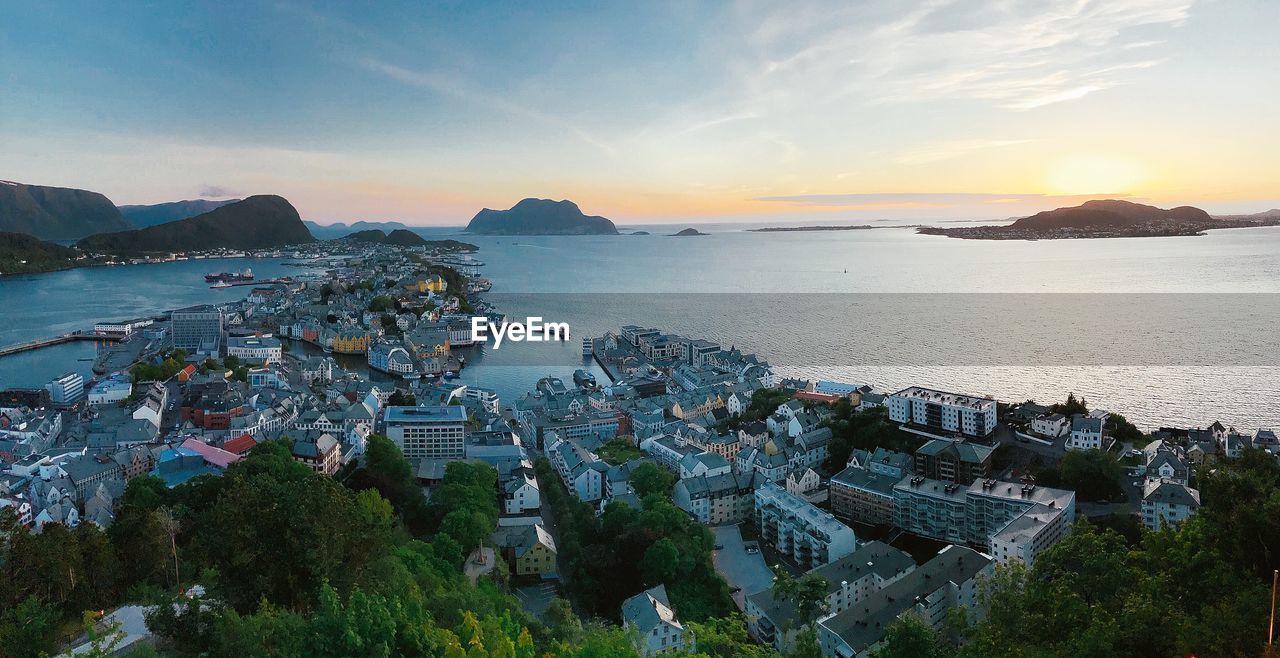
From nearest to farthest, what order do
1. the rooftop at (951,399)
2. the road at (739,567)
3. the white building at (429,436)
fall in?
the road at (739,567) < the rooftop at (951,399) < the white building at (429,436)

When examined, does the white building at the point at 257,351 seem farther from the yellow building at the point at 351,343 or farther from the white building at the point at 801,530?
the white building at the point at 801,530

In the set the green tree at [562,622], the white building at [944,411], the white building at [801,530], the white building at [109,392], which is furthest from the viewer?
the white building at [109,392]

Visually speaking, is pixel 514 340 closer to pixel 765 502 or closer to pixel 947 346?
pixel 947 346

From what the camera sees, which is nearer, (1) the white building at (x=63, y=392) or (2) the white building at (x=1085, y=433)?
(2) the white building at (x=1085, y=433)

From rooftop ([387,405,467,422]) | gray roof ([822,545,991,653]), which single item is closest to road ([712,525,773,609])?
gray roof ([822,545,991,653])

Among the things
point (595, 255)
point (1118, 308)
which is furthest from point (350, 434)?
point (595, 255)

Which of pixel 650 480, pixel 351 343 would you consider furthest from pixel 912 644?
pixel 351 343

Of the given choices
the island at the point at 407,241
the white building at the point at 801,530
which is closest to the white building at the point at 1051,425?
the white building at the point at 801,530

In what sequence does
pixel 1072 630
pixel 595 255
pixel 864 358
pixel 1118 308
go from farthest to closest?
pixel 595 255 < pixel 1118 308 < pixel 864 358 < pixel 1072 630
